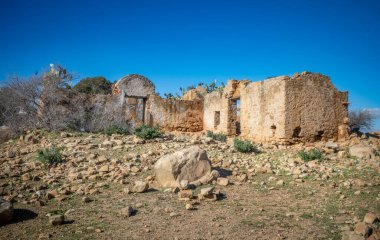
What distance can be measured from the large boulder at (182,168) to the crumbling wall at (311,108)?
5.02 meters

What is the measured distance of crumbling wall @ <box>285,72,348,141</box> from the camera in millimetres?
9391

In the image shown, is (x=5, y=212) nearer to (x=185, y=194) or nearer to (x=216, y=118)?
(x=185, y=194)

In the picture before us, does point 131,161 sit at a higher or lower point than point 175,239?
higher

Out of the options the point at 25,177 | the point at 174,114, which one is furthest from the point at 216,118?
the point at 25,177

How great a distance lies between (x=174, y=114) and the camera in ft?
52.3

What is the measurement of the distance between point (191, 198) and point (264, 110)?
22.0 ft

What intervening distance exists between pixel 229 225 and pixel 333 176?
3319 mm

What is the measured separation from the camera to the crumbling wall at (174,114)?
1555 cm

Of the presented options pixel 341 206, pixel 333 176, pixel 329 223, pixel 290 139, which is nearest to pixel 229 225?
pixel 329 223

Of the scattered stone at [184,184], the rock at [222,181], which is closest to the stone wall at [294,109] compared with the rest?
the rock at [222,181]

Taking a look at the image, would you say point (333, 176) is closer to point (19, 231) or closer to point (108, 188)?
point (108, 188)

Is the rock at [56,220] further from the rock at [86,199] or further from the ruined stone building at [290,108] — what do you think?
the ruined stone building at [290,108]

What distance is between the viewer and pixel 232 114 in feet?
45.0

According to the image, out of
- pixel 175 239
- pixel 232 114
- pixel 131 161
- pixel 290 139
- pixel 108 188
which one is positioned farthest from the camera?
pixel 232 114
